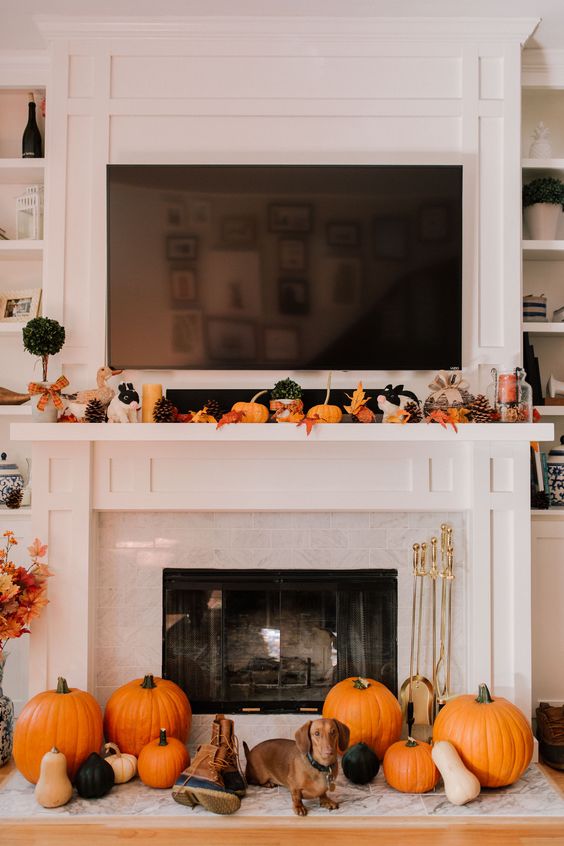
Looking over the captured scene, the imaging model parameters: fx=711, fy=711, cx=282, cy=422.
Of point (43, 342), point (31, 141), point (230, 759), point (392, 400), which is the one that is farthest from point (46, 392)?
point (230, 759)

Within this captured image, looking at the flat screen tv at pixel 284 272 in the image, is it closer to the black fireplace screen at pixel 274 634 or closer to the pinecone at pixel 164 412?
the pinecone at pixel 164 412

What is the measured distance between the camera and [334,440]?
260 centimetres

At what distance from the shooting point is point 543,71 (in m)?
3.01

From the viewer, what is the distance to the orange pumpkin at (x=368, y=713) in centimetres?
255

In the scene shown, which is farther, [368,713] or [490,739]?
[368,713]

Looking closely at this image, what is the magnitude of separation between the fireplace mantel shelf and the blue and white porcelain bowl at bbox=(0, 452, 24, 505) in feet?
1.75

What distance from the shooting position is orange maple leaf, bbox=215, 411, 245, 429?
2553 mm

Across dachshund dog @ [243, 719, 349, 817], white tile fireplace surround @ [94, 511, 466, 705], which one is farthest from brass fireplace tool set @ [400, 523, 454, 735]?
dachshund dog @ [243, 719, 349, 817]

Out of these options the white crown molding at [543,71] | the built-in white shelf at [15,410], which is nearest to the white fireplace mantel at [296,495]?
the built-in white shelf at [15,410]

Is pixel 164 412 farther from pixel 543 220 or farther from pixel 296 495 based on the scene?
pixel 543 220

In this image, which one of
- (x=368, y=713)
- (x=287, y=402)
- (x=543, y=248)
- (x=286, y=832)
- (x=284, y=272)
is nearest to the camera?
(x=286, y=832)

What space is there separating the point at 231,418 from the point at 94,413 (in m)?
0.52

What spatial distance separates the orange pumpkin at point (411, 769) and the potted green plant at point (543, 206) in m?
2.10

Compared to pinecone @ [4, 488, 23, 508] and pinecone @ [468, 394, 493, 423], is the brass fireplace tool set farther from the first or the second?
pinecone @ [4, 488, 23, 508]
